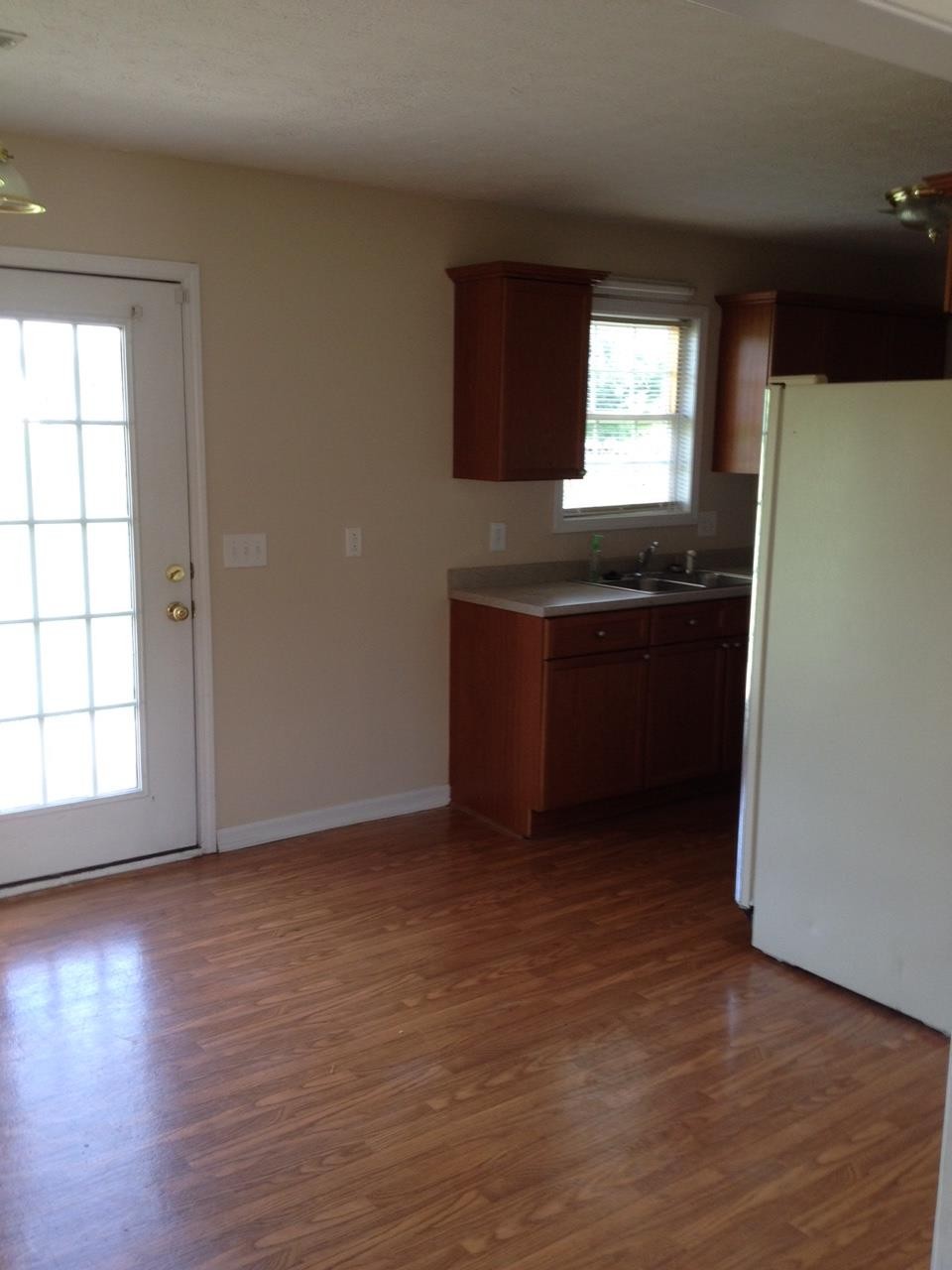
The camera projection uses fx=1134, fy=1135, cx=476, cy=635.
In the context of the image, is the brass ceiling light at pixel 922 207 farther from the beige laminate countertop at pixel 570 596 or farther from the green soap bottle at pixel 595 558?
the green soap bottle at pixel 595 558

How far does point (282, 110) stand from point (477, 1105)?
2.65 m

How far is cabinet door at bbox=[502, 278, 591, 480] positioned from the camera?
4281 millimetres

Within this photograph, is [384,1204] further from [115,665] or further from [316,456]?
[316,456]

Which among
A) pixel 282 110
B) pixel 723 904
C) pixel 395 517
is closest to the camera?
pixel 282 110

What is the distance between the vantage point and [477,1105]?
263 centimetres

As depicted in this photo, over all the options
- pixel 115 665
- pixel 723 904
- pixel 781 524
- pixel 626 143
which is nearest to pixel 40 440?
pixel 115 665

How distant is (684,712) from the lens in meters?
4.67

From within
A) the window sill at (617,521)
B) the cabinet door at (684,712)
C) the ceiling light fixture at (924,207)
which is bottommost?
the cabinet door at (684,712)

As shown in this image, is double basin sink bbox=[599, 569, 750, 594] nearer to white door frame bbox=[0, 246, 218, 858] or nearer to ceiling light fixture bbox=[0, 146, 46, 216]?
white door frame bbox=[0, 246, 218, 858]

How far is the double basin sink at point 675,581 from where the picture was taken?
193 inches

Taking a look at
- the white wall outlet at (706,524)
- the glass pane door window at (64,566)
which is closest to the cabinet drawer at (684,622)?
the white wall outlet at (706,524)

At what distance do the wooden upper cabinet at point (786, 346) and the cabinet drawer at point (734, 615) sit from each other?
0.78 m

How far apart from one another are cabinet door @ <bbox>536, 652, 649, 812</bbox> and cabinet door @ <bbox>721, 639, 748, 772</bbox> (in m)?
0.47

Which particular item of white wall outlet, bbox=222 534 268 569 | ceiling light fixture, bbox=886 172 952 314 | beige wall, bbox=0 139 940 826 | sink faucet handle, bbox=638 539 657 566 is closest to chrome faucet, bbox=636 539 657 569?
sink faucet handle, bbox=638 539 657 566
